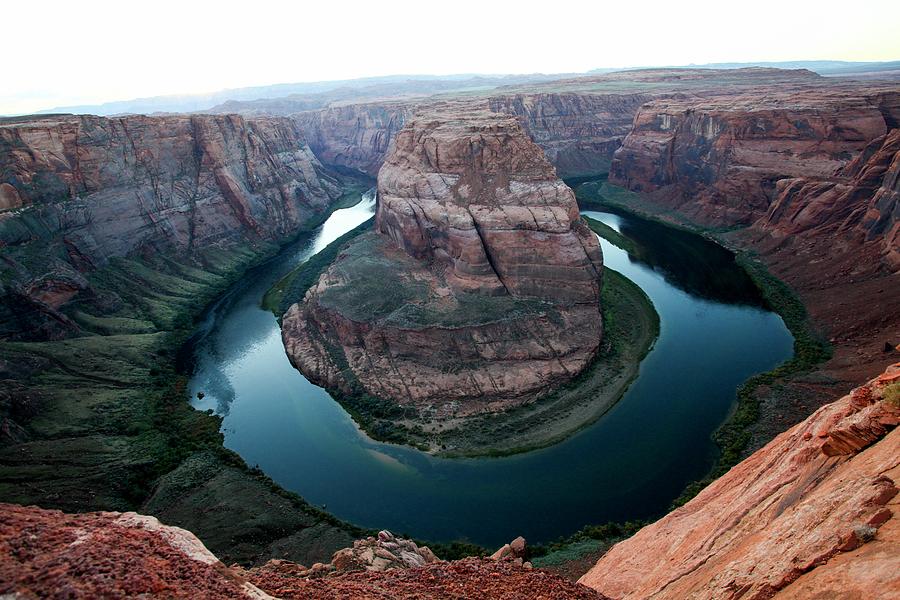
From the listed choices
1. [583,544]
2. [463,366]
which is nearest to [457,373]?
[463,366]

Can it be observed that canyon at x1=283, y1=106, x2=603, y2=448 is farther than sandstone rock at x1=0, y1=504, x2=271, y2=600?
Yes

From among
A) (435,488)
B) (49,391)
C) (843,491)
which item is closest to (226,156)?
(49,391)

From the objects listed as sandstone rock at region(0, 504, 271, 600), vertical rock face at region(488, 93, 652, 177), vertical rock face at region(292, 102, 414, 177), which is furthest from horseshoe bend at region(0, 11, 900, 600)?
vertical rock face at region(292, 102, 414, 177)

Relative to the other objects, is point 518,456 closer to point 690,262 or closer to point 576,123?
point 690,262

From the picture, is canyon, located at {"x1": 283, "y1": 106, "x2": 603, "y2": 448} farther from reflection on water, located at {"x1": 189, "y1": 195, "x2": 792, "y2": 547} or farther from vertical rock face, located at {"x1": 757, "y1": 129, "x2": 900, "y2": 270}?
vertical rock face, located at {"x1": 757, "y1": 129, "x2": 900, "y2": 270}

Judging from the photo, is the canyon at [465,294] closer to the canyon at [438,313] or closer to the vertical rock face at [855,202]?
the canyon at [438,313]

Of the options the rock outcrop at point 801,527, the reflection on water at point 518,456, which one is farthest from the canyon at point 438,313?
the reflection on water at point 518,456

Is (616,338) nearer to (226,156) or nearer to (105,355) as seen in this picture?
(105,355)
